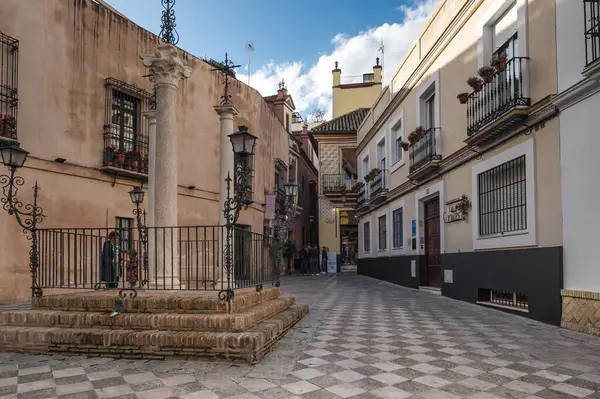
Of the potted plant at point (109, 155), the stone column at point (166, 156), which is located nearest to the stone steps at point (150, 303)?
the stone column at point (166, 156)

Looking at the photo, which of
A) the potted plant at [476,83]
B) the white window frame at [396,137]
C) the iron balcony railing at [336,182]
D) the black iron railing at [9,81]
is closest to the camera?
the potted plant at [476,83]

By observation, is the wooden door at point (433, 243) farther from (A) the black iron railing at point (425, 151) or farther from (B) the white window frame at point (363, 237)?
(B) the white window frame at point (363, 237)

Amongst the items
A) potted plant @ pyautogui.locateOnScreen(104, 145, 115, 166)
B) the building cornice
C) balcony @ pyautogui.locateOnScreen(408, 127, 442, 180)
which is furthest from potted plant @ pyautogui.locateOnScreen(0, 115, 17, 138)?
the building cornice

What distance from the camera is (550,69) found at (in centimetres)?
716

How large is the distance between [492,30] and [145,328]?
8.63m

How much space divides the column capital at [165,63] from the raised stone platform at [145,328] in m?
3.34

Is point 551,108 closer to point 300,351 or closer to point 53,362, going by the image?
point 300,351

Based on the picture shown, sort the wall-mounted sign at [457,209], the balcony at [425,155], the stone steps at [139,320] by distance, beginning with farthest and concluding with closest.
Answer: the balcony at [425,155] < the wall-mounted sign at [457,209] < the stone steps at [139,320]

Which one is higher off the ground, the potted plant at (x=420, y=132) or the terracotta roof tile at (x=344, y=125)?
the terracotta roof tile at (x=344, y=125)

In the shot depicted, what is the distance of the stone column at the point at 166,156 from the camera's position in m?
6.80

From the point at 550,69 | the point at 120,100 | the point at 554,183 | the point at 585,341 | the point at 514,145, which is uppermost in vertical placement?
the point at 120,100

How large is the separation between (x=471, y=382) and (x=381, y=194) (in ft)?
46.3

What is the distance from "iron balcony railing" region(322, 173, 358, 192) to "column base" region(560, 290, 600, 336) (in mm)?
20466

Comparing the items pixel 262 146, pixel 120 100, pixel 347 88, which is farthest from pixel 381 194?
pixel 347 88
